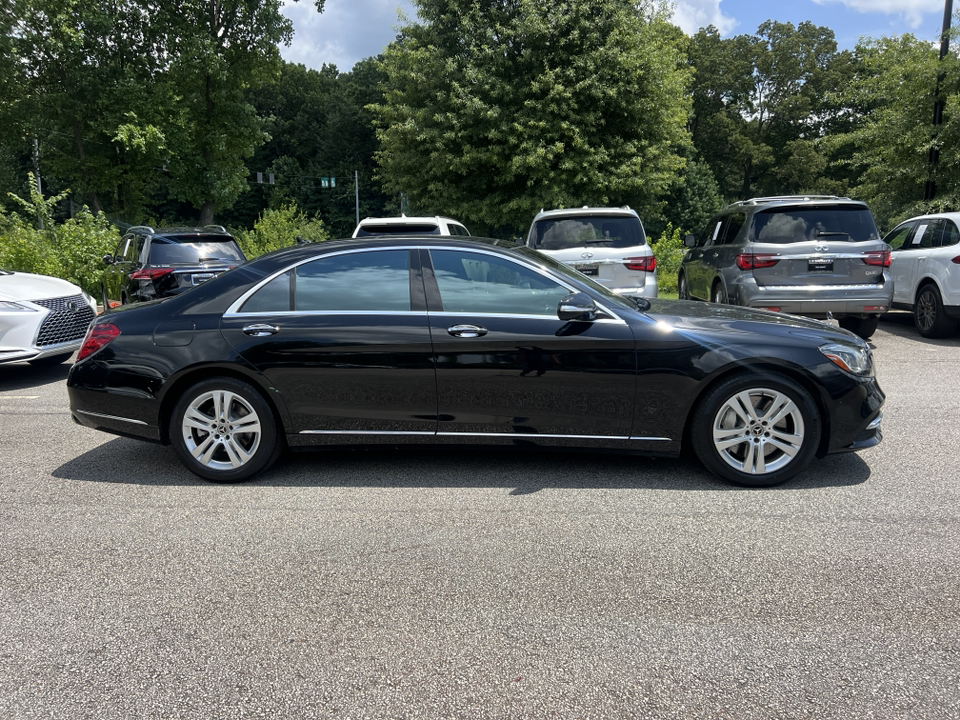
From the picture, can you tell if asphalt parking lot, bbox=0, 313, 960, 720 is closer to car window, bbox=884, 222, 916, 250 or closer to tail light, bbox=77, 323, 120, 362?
tail light, bbox=77, 323, 120, 362

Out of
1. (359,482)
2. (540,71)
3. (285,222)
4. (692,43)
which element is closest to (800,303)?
(359,482)

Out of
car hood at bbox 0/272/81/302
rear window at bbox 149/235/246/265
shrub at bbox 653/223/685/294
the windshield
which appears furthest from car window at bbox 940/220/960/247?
car hood at bbox 0/272/81/302

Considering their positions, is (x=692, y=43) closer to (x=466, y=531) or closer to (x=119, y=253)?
(x=119, y=253)

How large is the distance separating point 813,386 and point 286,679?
353 cm

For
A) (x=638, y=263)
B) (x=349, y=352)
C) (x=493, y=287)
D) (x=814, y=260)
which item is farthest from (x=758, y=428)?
(x=814, y=260)

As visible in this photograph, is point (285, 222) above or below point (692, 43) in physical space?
below

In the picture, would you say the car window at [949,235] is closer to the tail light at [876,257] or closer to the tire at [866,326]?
the tire at [866,326]

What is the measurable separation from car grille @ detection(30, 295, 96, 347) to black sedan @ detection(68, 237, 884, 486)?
3.80 meters

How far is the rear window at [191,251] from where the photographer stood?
11688 mm

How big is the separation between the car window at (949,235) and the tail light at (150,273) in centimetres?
1100

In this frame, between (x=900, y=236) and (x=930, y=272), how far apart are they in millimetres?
1528

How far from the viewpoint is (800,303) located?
976 cm

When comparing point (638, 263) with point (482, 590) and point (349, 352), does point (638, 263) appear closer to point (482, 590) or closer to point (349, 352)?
point (349, 352)

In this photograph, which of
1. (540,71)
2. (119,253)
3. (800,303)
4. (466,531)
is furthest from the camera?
(540,71)
